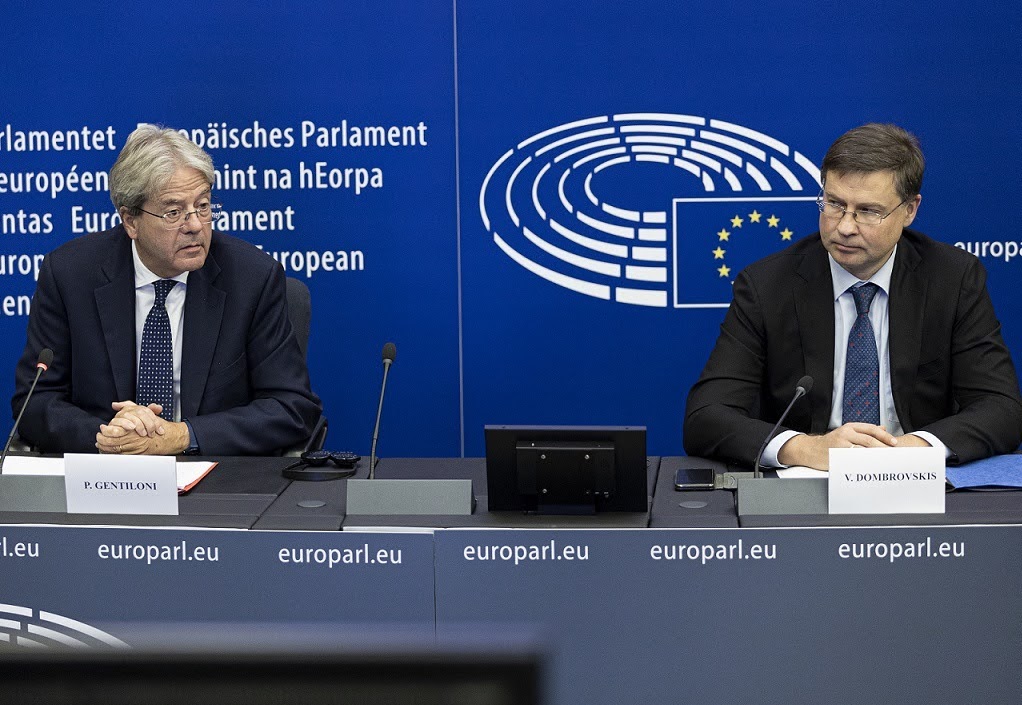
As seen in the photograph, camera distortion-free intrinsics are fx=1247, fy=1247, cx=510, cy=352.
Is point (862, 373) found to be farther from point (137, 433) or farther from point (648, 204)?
point (137, 433)

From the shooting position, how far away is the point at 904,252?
3168mm

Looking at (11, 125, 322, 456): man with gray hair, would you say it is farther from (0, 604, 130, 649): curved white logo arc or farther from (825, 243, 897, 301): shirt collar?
(825, 243, 897, 301): shirt collar

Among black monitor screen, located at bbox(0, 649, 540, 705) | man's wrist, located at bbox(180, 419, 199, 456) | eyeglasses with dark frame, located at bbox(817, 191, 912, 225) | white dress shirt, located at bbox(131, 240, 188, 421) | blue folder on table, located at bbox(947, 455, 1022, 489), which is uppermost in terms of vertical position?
eyeglasses with dark frame, located at bbox(817, 191, 912, 225)

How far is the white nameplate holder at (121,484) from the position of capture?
2.39 m

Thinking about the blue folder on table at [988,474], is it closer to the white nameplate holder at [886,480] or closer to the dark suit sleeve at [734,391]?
the white nameplate holder at [886,480]

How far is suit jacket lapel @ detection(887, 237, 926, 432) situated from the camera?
3.08 meters

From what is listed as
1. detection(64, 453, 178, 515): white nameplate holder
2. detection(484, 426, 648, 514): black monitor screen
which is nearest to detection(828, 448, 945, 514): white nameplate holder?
detection(484, 426, 648, 514): black monitor screen

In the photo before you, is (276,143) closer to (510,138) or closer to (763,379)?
(510,138)

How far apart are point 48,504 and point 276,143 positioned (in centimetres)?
214

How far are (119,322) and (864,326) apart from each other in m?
1.92

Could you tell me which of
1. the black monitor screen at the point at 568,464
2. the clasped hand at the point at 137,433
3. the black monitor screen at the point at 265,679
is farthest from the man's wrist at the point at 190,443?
the black monitor screen at the point at 265,679

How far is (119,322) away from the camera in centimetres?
329

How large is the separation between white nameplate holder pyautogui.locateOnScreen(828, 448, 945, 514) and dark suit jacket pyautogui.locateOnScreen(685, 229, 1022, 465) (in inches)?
26.1

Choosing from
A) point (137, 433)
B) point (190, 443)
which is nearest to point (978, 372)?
point (190, 443)
